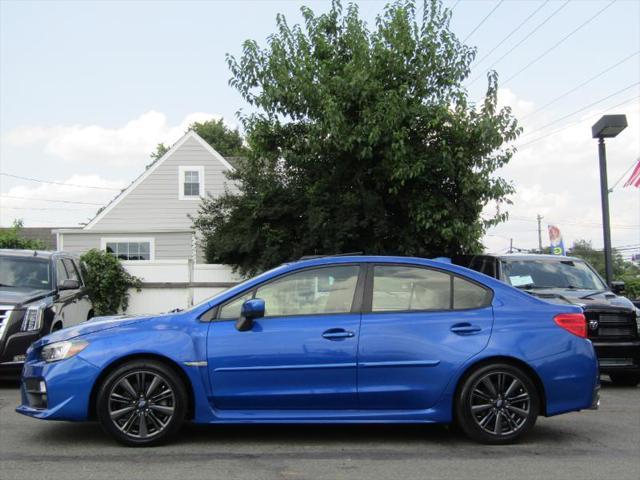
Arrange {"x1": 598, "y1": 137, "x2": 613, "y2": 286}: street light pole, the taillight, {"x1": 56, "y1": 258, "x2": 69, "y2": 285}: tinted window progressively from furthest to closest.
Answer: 1. {"x1": 598, "y1": 137, "x2": 613, "y2": 286}: street light pole
2. {"x1": 56, "y1": 258, "x2": 69, "y2": 285}: tinted window
3. the taillight

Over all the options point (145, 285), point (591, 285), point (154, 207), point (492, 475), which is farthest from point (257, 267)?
point (492, 475)

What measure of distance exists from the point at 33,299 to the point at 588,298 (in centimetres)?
754

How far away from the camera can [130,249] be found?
25.6 metres

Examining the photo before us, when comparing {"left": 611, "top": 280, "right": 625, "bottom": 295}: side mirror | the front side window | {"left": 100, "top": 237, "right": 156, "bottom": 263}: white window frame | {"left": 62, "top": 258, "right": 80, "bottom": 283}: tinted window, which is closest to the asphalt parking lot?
{"left": 611, "top": 280, "right": 625, "bottom": 295}: side mirror

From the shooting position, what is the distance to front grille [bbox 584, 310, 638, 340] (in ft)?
33.7

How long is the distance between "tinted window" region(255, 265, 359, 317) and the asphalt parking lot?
1125mm

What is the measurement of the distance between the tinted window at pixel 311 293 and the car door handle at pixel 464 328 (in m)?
0.89

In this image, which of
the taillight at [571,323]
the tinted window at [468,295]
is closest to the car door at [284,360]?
the tinted window at [468,295]

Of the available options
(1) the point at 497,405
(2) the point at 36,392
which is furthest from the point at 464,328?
(2) the point at 36,392

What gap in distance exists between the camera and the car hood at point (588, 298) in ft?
34.0

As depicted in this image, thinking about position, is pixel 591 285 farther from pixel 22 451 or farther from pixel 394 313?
pixel 22 451

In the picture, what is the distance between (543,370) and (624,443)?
1.11 m

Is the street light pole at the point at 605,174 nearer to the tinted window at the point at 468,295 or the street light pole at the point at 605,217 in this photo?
the street light pole at the point at 605,217

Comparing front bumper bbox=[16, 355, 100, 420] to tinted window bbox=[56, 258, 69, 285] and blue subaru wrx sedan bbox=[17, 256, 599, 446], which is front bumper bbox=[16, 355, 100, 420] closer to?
blue subaru wrx sedan bbox=[17, 256, 599, 446]
